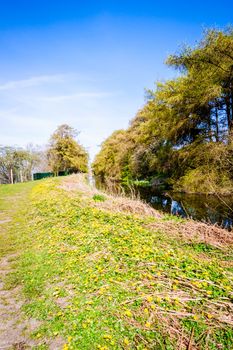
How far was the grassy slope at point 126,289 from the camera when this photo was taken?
2686mm

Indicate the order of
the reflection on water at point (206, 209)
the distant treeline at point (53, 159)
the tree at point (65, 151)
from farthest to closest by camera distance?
the tree at point (65, 151) < the distant treeline at point (53, 159) < the reflection on water at point (206, 209)

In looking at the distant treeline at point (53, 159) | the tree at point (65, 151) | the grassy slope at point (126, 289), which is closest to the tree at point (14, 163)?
the distant treeline at point (53, 159)

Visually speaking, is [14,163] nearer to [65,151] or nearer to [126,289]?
[65,151]

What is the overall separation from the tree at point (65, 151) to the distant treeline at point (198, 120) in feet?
52.4

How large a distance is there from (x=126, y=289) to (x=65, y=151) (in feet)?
117

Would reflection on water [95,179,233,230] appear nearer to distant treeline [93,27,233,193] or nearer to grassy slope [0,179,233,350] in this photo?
distant treeline [93,27,233,193]

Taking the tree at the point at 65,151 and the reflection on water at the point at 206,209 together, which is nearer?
the reflection on water at the point at 206,209

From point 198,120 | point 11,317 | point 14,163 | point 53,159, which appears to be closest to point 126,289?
point 11,317

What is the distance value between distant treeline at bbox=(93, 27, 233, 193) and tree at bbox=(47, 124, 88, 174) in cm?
1596

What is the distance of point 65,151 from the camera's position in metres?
37.6

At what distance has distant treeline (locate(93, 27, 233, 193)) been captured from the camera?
15906 mm

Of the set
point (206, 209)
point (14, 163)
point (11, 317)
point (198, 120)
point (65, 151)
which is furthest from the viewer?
point (65, 151)

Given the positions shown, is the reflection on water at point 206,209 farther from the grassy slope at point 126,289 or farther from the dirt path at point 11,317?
the dirt path at point 11,317

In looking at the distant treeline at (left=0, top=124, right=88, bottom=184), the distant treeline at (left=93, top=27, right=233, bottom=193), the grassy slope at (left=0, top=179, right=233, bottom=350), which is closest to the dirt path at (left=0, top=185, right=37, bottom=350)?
the grassy slope at (left=0, top=179, right=233, bottom=350)
